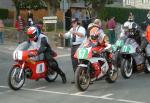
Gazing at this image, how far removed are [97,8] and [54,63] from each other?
26183mm

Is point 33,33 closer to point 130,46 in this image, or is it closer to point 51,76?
point 51,76

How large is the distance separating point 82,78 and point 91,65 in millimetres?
543

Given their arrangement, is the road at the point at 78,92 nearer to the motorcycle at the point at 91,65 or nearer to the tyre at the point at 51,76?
the tyre at the point at 51,76

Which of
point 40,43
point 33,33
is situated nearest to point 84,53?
point 40,43

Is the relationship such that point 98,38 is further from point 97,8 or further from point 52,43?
point 97,8

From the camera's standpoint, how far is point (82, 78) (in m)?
11.7

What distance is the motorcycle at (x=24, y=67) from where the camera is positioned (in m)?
12.0

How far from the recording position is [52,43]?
27.7 m

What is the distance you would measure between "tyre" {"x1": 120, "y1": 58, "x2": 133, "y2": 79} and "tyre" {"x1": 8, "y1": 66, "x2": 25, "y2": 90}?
313 centimetres

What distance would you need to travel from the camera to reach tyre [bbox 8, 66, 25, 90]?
11844mm

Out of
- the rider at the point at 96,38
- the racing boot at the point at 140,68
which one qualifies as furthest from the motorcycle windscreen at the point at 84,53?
the racing boot at the point at 140,68

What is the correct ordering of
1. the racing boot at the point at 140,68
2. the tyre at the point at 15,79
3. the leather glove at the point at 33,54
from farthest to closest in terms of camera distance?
the racing boot at the point at 140,68
the leather glove at the point at 33,54
the tyre at the point at 15,79

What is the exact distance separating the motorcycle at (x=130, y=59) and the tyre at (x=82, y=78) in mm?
2305

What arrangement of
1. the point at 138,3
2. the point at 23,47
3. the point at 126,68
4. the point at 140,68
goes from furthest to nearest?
the point at 138,3
the point at 140,68
the point at 126,68
the point at 23,47
